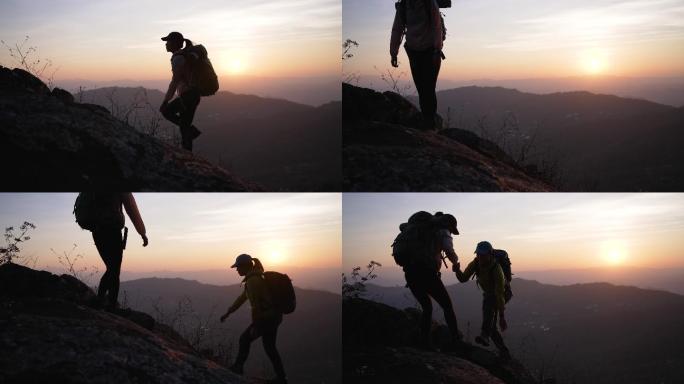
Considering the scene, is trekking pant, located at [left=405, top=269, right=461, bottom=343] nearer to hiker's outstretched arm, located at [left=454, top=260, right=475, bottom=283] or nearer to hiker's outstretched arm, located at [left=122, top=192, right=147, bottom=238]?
hiker's outstretched arm, located at [left=454, top=260, right=475, bottom=283]

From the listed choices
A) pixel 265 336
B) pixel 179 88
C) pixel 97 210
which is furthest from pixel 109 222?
pixel 265 336

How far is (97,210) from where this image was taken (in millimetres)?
10625

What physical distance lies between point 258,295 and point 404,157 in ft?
9.45

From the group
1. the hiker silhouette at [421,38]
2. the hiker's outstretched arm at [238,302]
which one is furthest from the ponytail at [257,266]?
the hiker silhouette at [421,38]

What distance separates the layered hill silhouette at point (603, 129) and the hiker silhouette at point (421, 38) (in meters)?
19.6

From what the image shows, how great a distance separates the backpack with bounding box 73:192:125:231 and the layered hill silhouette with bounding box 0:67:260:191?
14cm

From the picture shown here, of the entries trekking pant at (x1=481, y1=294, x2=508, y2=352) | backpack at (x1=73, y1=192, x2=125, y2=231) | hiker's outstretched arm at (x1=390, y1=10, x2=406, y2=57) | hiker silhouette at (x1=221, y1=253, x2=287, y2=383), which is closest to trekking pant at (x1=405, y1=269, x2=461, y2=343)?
trekking pant at (x1=481, y1=294, x2=508, y2=352)

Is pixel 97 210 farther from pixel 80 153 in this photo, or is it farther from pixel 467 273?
pixel 467 273

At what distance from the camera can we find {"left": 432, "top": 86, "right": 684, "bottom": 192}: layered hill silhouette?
3647 centimetres

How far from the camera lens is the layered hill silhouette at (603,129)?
3647cm

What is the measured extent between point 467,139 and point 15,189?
7397 mm

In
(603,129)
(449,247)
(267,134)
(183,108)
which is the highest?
(603,129)

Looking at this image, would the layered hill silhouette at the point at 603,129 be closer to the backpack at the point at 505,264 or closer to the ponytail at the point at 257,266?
the backpack at the point at 505,264

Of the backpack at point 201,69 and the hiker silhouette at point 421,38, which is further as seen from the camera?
the hiker silhouette at point 421,38
